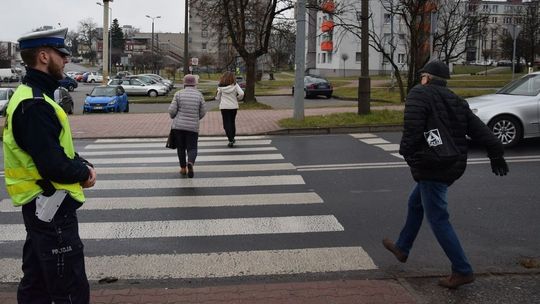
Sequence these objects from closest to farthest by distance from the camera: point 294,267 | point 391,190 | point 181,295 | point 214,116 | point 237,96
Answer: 1. point 181,295
2. point 294,267
3. point 391,190
4. point 237,96
5. point 214,116

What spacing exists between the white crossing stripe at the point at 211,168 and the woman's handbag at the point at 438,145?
5.61 m

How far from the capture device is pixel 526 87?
1227cm

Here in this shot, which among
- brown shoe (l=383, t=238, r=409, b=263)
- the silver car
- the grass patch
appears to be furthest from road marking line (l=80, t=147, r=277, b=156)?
brown shoe (l=383, t=238, r=409, b=263)

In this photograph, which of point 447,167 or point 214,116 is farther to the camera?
point 214,116

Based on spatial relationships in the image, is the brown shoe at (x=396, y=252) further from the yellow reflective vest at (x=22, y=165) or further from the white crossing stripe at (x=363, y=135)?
the white crossing stripe at (x=363, y=135)

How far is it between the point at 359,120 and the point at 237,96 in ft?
15.8

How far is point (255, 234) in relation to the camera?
20.1 feet

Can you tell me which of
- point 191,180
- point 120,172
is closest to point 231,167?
point 191,180

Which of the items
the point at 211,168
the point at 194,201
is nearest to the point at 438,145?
the point at 194,201

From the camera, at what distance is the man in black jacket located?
4.46m

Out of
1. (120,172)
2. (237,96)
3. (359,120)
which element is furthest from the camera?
(359,120)

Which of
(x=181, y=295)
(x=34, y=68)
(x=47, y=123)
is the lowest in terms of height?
(x=181, y=295)

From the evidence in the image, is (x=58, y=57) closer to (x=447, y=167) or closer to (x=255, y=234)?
(x=447, y=167)

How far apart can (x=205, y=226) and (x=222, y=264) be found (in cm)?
129
